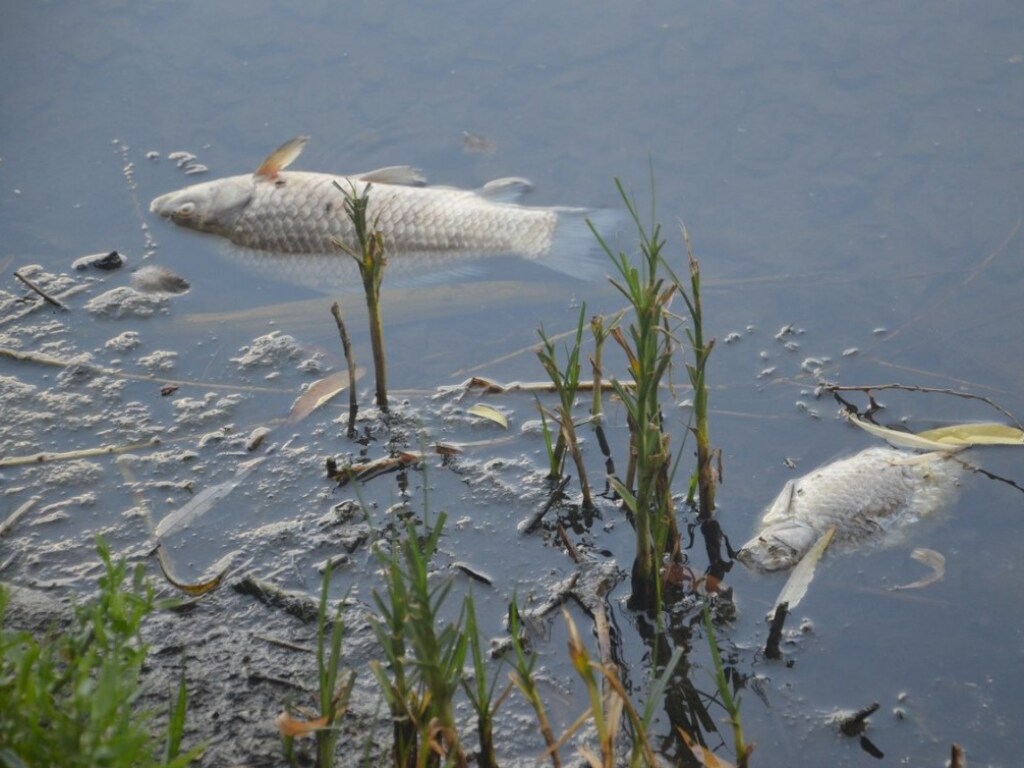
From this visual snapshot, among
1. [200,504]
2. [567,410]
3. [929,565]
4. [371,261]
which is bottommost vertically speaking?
[929,565]

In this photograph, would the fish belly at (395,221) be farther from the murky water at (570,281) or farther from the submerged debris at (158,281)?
the submerged debris at (158,281)

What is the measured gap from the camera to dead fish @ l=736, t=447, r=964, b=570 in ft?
10.3

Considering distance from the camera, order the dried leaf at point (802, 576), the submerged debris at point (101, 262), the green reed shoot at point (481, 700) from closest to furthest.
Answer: the green reed shoot at point (481, 700) < the dried leaf at point (802, 576) < the submerged debris at point (101, 262)

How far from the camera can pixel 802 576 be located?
308 cm

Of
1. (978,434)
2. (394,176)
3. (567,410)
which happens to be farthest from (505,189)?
(978,434)

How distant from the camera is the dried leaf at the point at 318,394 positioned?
3867 millimetres

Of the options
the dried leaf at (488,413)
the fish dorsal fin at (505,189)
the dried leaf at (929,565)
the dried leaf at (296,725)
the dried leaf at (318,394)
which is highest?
the fish dorsal fin at (505,189)

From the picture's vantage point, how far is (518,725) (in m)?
2.69

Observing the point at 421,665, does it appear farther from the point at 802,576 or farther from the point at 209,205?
the point at 209,205

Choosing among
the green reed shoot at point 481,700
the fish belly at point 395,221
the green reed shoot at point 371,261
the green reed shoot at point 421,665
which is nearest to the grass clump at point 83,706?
the green reed shoot at point 421,665

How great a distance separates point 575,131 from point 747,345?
5.54ft

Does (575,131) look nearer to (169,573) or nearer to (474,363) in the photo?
(474,363)

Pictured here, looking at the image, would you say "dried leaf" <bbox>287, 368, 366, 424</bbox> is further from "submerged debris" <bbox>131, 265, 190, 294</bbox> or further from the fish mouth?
the fish mouth

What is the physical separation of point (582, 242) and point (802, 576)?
1.99m
